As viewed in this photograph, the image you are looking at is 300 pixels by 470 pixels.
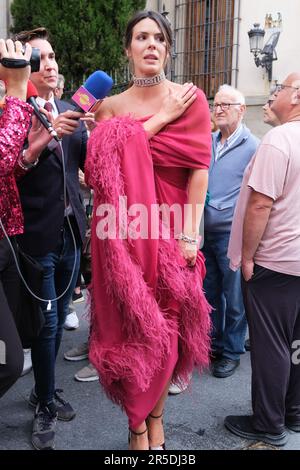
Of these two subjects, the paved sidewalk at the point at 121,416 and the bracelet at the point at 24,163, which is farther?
the paved sidewalk at the point at 121,416

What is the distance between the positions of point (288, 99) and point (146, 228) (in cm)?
106

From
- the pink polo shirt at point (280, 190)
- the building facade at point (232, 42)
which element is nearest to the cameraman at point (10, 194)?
the pink polo shirt at point (280, 190)

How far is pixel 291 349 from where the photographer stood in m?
2.58

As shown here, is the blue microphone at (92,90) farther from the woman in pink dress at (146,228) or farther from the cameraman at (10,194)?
the cameraman at (10,194)

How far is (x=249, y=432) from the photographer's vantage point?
2521 mm

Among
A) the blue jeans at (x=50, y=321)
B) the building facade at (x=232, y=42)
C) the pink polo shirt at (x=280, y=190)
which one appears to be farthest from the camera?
the building facade at (x=232, y=42)

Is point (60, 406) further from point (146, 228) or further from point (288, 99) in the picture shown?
point (288, 99)

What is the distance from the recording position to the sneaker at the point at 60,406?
8.57ft

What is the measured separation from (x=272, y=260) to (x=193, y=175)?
66 cm

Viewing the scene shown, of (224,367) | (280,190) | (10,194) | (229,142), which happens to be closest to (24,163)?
(10,194)

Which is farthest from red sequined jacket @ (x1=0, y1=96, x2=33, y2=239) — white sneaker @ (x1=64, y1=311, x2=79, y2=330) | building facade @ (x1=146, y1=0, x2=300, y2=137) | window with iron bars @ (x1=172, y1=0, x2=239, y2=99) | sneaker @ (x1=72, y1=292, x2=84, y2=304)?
window with iron bars @ (x1=172, y1=0, x2=239, y2=99)

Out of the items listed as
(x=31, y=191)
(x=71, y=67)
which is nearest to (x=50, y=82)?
(x=31, y=191)

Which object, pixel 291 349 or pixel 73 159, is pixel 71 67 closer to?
pixel 73 159

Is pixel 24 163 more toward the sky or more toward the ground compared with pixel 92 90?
more toward the ground
